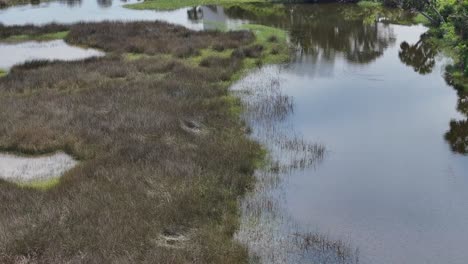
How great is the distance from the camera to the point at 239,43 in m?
33.3

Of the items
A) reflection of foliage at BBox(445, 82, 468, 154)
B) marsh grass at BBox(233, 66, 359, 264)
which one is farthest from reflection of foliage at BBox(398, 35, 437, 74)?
marsh grass at BBox(233, 66, 359, 264)

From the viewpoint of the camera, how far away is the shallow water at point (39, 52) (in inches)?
1220

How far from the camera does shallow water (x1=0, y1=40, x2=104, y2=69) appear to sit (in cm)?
3098

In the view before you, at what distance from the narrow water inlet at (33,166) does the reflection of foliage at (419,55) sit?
1945 cm

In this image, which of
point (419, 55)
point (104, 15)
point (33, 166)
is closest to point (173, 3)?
point (104, 15)

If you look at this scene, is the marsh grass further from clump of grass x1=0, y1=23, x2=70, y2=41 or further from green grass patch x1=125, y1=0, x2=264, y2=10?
green grass patch x1=125, y1=0, x2=264, y2=10

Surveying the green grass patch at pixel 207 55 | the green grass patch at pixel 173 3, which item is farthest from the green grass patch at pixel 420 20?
the green grass patch at pixel 173 3

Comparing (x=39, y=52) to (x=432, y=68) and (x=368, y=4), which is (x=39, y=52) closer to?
(x=432, y=68)

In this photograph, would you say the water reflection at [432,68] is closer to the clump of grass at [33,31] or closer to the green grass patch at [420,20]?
the green grass patch at [420,20]

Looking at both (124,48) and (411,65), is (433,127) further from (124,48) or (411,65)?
(124,48)

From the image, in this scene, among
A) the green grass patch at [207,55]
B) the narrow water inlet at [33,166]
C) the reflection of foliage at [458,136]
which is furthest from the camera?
the green grass patch at [207,55]

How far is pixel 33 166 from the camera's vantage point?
14.6 metres

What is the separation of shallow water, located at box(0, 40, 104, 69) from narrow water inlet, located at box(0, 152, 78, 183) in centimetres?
1582

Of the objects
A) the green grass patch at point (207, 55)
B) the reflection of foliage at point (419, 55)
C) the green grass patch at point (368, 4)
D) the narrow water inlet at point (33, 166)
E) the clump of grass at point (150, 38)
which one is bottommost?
the narrow water inlet at point (33, 166)
